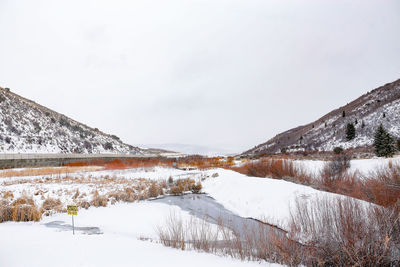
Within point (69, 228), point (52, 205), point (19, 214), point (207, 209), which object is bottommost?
point (207, 209)

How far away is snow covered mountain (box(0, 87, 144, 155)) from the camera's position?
34.2 m

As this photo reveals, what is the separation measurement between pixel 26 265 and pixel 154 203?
9578 mm

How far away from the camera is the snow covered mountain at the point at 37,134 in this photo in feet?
112

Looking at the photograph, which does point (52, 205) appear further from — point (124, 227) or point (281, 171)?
point (281, 171)

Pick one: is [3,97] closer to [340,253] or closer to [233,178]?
[233,178]

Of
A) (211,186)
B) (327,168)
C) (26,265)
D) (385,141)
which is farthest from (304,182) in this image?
(26,265)

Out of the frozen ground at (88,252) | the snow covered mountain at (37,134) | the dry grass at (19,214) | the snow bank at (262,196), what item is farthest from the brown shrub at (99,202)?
the snow covered mountain at (37,134)

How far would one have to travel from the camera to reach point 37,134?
39.9m

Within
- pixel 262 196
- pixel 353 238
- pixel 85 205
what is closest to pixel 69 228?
pixel 85 205

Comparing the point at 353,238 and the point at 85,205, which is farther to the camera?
the point at 85,205

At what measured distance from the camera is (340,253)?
4574 mm

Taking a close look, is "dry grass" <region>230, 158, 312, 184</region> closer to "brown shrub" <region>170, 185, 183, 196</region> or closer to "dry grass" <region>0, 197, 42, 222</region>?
"brown shrub" <region>170, 185, 183, 196</region>

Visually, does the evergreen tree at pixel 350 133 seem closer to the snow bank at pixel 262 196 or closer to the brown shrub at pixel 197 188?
the snow bank at pixel 262 196

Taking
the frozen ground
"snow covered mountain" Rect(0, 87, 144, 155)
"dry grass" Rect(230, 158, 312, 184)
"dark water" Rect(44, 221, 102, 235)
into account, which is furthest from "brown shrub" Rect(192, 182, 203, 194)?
"snow covered mountain" Rect(0, 87, 144, 155)
